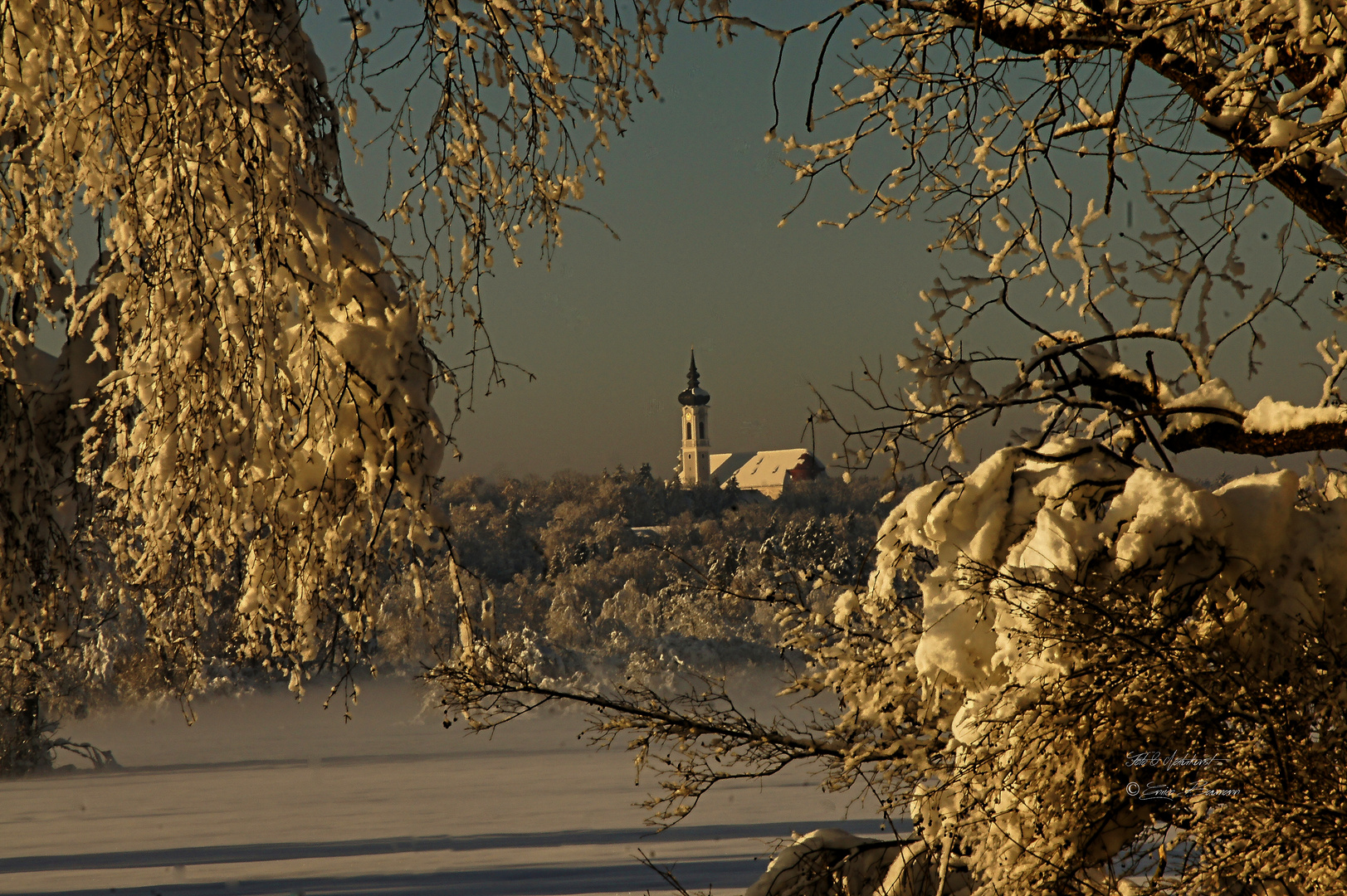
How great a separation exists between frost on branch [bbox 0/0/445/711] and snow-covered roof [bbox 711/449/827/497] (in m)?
92.4

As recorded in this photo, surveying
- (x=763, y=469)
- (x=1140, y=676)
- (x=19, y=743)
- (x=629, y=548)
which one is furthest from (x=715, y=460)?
(x=1140, y=676)

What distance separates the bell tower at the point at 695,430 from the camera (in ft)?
432

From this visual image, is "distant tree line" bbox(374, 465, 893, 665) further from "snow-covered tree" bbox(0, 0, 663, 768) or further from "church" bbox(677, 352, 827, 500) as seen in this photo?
"church" bbox(677, 352, 827, 500)

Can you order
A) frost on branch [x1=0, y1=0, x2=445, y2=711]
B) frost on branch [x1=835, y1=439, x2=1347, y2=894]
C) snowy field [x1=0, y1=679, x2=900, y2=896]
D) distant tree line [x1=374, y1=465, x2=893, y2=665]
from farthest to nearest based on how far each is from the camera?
distant tree line [x1=374, y1=465, x2=893, y2=665] < snowy field [x1=0, y1=679, x2=900, y2=896] < frost on branch [x1=835, y1=439, x2=1347, y2=894] < frost on branch [x1=0, y1=0, x2=445, y2=711]

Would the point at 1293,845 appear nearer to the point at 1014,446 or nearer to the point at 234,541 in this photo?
the point at 1014,446

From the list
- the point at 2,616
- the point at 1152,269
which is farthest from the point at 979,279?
→ the point at 2,616

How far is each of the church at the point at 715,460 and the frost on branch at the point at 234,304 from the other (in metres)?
93.8

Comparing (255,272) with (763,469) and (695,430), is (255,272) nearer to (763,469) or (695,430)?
(763,469)

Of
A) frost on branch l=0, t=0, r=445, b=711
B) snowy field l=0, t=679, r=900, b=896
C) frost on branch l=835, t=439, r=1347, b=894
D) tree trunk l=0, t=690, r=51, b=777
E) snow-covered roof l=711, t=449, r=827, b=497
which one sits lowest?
snowy field l=0, t=679, r=900, b=896

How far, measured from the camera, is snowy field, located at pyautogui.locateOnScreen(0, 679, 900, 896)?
15742 millimetres

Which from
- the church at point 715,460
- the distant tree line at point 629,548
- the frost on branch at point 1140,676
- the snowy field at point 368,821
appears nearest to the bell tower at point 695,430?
the church at point 715,460

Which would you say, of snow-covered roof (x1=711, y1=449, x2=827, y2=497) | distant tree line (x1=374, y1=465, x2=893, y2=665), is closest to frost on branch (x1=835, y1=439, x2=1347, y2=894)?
distant tree line (x1=374, y1=465, x2=893, y2=665)

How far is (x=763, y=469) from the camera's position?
11544 centimetres

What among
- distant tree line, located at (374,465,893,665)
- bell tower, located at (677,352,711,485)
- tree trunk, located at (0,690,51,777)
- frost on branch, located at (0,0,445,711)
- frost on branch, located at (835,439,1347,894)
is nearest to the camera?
frost on branch, located at (0,0,445,711)
